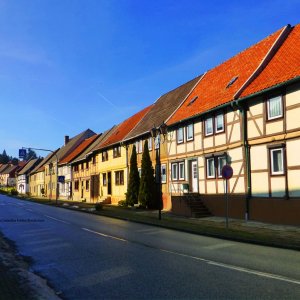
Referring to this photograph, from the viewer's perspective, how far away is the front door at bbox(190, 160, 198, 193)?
2764 cm

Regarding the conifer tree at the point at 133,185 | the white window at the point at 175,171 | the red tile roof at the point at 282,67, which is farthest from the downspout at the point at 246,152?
the conifer tree at the point at 133,185

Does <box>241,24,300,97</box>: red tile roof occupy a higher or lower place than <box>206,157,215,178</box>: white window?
higher

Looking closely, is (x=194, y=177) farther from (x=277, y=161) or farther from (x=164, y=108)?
(x=164, y=108)

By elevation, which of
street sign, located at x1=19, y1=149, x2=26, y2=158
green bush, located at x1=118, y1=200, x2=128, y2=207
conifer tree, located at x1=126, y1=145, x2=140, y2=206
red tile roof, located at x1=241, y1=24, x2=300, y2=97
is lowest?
green bush, located at x1=118, y1=200, x2=128, y2=207

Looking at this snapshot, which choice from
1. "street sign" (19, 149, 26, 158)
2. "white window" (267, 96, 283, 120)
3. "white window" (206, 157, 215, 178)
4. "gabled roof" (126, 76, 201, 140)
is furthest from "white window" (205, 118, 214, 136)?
"street sign" (19, 149, 26, 158)

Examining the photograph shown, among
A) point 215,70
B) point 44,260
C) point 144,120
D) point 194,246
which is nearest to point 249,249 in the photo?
point 194,246

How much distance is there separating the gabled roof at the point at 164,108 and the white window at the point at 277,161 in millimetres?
13268

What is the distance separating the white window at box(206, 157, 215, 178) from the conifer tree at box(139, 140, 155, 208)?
7864mm

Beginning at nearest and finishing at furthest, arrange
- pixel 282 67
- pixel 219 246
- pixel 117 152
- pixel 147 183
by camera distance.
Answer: pixel 219 246 < pixel 282 67 < pixel 147 183 < pixel 117 152

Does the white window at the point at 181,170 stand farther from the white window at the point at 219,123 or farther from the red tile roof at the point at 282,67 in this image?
the red tile roof at the point at 282,67

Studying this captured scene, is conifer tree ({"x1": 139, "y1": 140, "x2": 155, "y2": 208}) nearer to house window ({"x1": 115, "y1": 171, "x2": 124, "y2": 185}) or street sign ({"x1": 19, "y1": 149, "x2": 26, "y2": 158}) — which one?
house window ({"x1": 115, "y1": 171, "x2": 124, "y2": 185})

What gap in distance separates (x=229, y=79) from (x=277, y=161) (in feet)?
27.9

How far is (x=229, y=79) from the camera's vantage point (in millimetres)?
27156

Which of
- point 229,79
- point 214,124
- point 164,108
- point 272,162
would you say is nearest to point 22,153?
point 164,108
